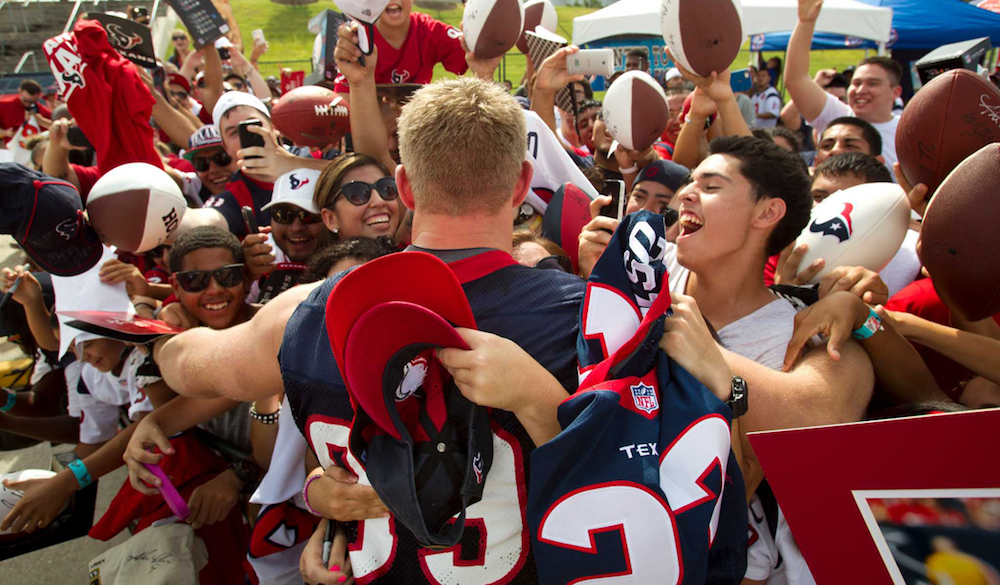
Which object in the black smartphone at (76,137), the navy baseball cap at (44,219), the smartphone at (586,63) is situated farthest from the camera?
the black smartphone at (76,137)

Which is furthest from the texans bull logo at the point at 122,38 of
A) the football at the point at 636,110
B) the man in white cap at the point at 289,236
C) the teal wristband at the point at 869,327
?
the teal wristband at the point at 869,327

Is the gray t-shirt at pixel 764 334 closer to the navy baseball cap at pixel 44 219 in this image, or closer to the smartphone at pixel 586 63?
the smartphone at pixel 586 63

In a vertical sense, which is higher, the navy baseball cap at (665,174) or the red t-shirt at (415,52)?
the red t-shirt at (415,52)

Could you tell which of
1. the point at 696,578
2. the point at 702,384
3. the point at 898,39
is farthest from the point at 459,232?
the point at 898,39

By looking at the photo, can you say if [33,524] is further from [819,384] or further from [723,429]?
[819,384]

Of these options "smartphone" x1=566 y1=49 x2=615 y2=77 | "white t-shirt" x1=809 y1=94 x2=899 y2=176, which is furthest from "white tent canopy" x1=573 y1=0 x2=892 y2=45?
"smartphone" x1=566 y1=49 x2=615 y2=77

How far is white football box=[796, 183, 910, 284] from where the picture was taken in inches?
86.4

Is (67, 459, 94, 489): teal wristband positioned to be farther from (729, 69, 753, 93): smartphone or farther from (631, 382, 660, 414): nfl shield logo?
(729, 69, 753, 93): smartphone

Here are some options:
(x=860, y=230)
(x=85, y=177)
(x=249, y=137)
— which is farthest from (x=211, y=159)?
(x=860, y=230)

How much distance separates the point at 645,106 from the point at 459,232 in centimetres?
232

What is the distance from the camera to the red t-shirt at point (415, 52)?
4.13 metres

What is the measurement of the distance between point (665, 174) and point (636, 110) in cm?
40

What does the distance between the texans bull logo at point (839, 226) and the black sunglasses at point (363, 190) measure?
175 centimetres

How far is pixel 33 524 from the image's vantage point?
2697 mm
